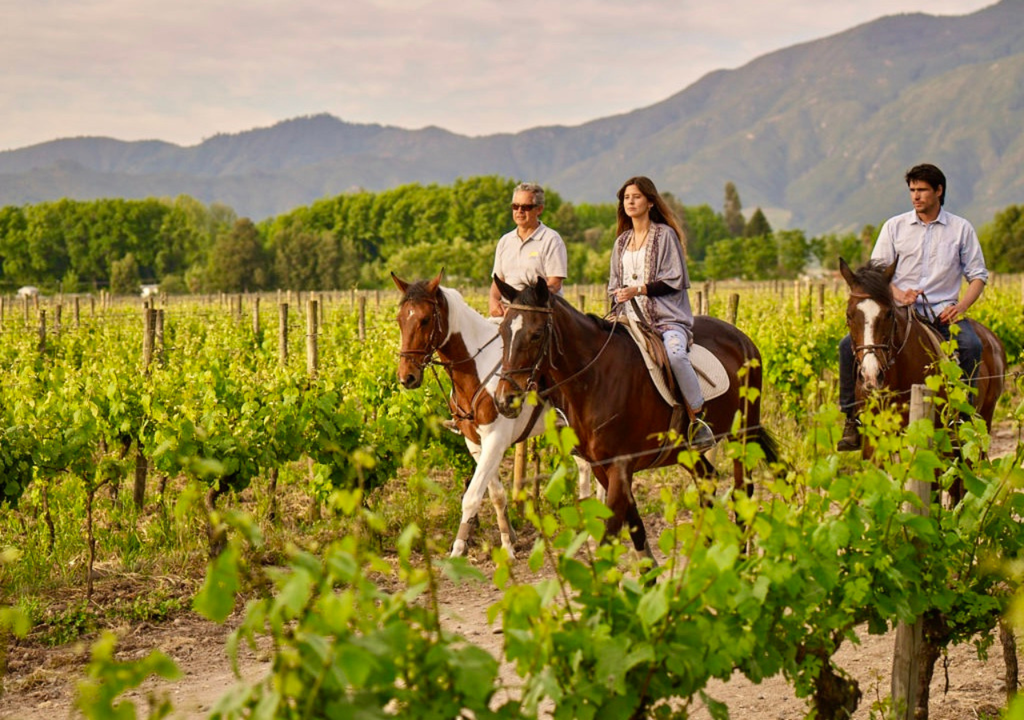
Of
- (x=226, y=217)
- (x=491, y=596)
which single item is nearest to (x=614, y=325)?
(x=491, y=596)

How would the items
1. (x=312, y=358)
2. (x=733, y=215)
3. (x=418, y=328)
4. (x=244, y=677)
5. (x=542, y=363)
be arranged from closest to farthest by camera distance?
1. (x=244, y=677)
2. (x=542, y=363)
3. (x=418, y=328)
4. (x=312, y=358)
5. (x=733, y=215)

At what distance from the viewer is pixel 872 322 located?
6109mm

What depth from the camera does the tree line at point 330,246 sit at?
81.1 meters

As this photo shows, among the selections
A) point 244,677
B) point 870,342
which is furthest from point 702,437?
point 244,677

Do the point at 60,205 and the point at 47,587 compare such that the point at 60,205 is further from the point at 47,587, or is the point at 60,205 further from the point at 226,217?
the point at 47,587

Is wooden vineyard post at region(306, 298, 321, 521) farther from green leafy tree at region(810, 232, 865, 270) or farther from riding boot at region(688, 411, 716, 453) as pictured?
green leafy tree at region(810, 232, 865, 270)

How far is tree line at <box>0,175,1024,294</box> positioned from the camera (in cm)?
8112

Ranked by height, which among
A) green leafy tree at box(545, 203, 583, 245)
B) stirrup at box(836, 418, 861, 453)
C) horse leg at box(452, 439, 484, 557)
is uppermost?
green leafy tree at box(545, 203, 583, 245)

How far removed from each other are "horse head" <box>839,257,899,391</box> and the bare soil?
152 cm

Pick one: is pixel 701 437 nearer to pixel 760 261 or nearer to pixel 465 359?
pixel 465 359

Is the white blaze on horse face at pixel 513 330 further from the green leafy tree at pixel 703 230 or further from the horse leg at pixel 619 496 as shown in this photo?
the green leafy tree at pixel 703 230

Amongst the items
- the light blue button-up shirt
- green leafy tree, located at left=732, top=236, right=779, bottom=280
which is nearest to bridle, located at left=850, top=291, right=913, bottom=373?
the light blue button-up shirt

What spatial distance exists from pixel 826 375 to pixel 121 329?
38.1 feet

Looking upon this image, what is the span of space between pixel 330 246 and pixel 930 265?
79888mm
